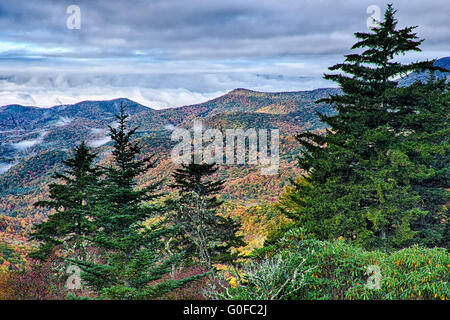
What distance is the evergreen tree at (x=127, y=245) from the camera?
743 cm

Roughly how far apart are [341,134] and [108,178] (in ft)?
37.9

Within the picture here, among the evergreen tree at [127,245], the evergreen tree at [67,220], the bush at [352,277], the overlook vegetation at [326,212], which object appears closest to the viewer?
the bush at [352,277]

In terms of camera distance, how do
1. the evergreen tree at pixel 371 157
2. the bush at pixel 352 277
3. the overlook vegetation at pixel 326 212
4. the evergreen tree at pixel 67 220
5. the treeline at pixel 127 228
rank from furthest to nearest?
the evergreen tree at pixel 67 220 < the evergreen tree at pixel 371 157 < the treeline at pixel 127 228 < the overlook vegetation at pixel 326 212 < the bush at pixel 352 277

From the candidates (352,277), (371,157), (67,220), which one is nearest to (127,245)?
(352,277)

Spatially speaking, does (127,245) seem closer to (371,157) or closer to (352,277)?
(352,277)

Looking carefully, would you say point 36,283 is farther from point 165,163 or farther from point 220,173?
point 165,163

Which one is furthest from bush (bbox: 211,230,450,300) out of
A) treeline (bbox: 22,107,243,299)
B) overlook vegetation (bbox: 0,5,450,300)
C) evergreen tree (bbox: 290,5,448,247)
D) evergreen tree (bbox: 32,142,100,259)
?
evergreen tree (bbox: 32,142,100,259)

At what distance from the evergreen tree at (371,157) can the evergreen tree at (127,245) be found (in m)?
7.27

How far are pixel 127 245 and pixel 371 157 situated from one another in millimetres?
11505

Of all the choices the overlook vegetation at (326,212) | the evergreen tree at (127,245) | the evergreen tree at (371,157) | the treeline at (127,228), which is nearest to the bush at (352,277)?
the overlook vegetation at (326,212)

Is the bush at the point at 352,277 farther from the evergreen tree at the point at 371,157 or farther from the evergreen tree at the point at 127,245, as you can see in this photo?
the evergreen tree at the point at 371,157

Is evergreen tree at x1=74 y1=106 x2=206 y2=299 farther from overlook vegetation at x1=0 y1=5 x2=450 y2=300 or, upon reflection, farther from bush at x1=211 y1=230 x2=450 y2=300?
bush at x1=211 y1=230 x2=450 y2=300

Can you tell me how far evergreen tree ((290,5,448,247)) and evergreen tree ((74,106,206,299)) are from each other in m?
7.27

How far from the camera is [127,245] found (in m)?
9.60
